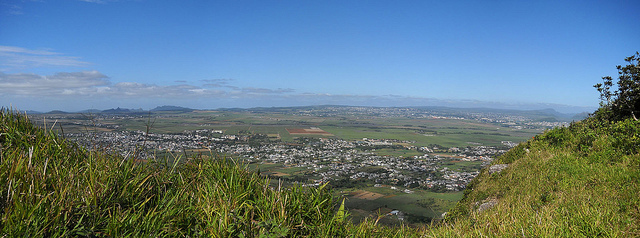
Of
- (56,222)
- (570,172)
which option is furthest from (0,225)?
(570,172)

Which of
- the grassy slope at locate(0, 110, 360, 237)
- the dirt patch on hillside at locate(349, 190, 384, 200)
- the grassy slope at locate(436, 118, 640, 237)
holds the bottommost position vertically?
the dirt patch on hillside at locate(349, 190, 384, 200)

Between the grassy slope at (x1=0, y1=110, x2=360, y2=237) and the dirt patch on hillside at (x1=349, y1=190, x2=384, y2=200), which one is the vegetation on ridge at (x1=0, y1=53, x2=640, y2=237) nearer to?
the grassy slope at (x1=0, y1=110, x2=360, y2=237)

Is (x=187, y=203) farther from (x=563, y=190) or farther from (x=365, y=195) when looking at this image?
(x=365, y=195)

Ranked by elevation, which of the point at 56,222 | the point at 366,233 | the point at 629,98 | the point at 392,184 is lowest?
the point at 392,184

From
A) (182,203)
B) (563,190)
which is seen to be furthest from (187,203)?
(563,190)

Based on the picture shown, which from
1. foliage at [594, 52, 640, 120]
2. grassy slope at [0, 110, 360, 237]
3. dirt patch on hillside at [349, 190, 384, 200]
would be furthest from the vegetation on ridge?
dirt patch on hillside at [349, 190, 384, 200]

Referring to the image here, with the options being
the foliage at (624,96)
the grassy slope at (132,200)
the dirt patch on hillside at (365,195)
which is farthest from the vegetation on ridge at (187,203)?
the dirt patch on hillside at (365,195)

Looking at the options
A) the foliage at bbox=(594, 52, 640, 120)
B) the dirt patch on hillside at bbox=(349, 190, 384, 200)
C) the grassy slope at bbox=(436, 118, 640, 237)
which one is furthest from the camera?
the dirt patch on hillside at bbox=(349, 190, 384, 200)

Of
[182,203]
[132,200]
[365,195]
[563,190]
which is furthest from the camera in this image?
[365,195]

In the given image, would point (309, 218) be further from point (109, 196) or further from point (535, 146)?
point (535, 146)
